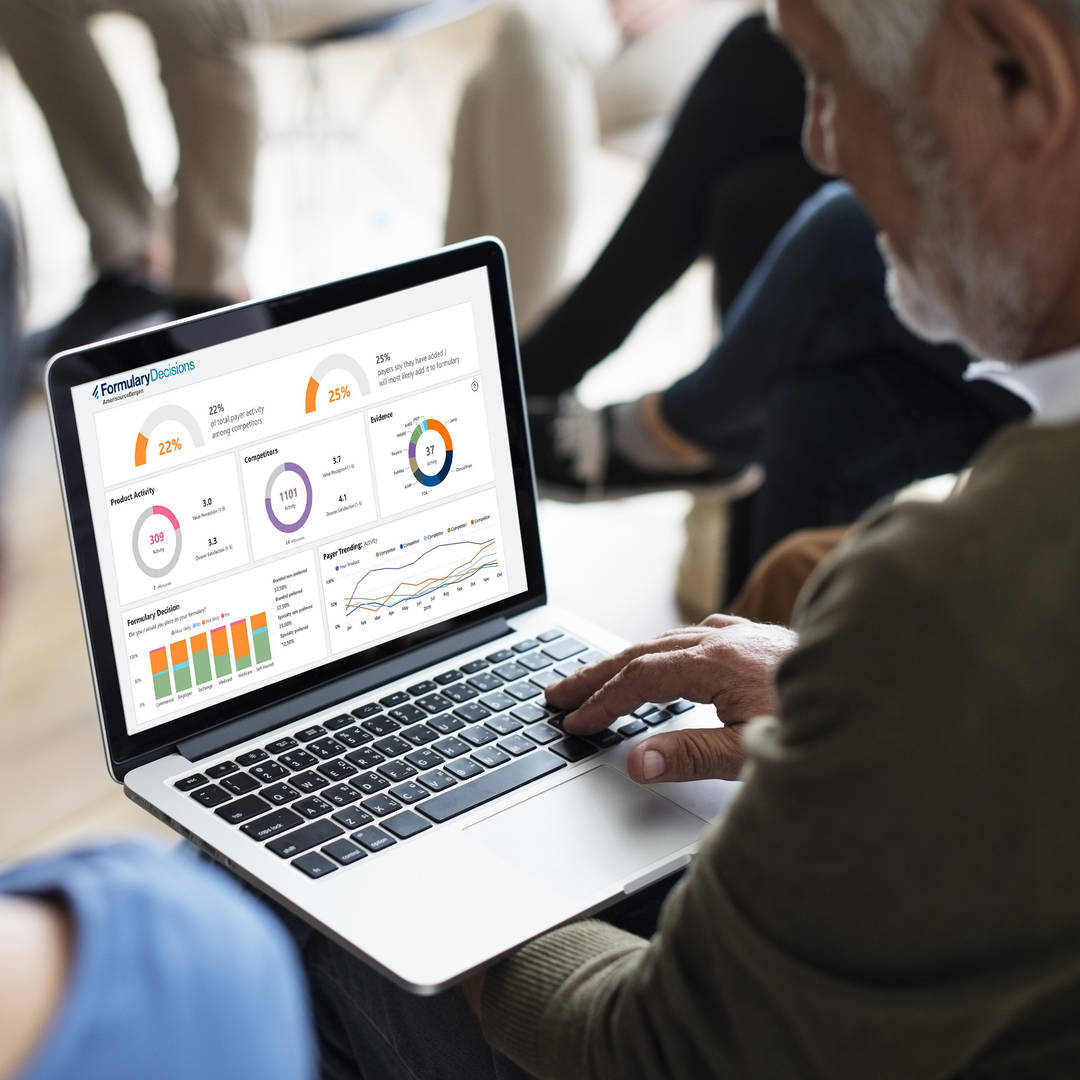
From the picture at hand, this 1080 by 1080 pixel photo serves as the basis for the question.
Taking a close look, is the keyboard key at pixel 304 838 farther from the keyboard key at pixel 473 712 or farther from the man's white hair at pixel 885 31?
the man's white hair at pixel 885 31

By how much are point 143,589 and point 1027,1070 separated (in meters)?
0.57

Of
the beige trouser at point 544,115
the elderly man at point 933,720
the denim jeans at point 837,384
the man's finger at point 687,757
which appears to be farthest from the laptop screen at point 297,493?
the beige trouser at point 544,115

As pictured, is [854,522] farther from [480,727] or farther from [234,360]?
[234,360]

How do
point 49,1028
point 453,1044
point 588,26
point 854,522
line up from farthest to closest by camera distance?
point 588,26
point 854,522
point 453,1044
point 49,1028

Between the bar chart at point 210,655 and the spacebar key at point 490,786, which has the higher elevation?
the bar chart at point 210,655

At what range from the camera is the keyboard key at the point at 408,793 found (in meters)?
0.93

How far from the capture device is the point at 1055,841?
617mm

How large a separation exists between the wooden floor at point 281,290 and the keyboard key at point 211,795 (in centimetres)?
23

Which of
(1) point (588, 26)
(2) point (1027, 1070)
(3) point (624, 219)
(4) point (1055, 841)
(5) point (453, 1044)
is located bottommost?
(5) point (453, 1044)

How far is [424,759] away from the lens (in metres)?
0.97

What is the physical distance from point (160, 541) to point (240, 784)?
0.16 meters

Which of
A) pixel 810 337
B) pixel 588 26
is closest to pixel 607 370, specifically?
pixel 588 26

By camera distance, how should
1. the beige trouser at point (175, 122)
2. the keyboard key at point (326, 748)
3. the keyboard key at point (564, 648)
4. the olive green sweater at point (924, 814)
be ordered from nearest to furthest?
the olive green sweater at point (924, 814) → the keyboard key at point (326, 748) → the keyboard key at point (564, 648) → the beige trouser at point (175, 122)

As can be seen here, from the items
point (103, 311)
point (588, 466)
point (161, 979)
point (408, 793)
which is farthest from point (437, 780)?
point (103, 311)
